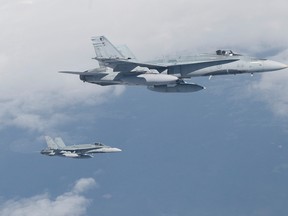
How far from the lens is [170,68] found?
66562mm

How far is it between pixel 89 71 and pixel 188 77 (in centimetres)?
1298

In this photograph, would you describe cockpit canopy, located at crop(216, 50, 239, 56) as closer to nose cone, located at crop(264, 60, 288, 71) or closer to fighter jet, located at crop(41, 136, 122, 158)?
nose cone, located at crop(264, 60, 288, 71)

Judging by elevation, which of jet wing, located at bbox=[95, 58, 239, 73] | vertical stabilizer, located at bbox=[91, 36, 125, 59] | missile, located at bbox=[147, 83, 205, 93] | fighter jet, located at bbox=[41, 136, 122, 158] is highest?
vertical stabilizer, located at bbox=[91, 36, 125, 59]

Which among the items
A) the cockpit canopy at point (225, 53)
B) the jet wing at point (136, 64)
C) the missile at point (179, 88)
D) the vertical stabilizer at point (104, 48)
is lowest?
the missile at point (179, 88)

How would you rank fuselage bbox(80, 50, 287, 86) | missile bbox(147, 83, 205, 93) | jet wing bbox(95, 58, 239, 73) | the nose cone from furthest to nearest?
1. missile bbox(147, 83, 205, 93)
2. jet wing bbox(95, 58, 239, 73)
3. fuselage bbox(80, 50, 287, 86)
4. the nose cone

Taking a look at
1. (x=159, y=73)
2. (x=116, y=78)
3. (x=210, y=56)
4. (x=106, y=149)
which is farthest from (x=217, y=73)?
(x=106, y=149)

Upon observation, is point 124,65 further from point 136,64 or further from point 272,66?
point 272,66

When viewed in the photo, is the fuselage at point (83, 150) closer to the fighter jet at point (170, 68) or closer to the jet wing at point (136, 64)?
the fighter jet at point (170, 68)

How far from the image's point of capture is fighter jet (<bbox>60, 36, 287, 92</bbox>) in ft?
210

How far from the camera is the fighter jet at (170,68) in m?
64.0

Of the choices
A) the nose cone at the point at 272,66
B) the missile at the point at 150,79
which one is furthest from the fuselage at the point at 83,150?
the nose cone at the point at 272,66

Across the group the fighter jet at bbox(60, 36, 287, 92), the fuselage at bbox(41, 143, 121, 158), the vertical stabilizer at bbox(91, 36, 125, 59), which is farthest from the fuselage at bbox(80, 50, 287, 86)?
the fuselage at bbox(41, 143, 121, 158)

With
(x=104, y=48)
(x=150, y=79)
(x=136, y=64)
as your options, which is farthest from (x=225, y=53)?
(x=104, y=48)

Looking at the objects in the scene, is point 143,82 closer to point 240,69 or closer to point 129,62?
point 129,62
